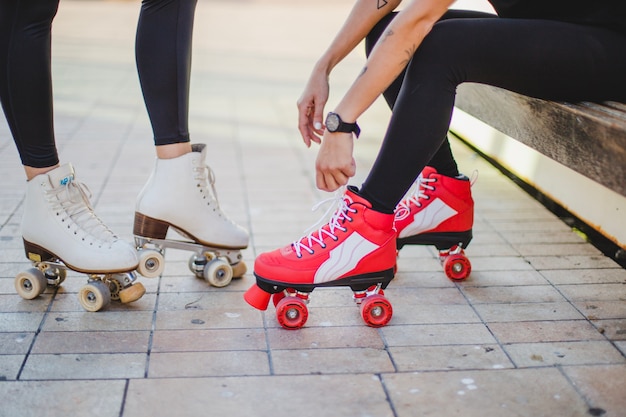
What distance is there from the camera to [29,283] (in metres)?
2.08

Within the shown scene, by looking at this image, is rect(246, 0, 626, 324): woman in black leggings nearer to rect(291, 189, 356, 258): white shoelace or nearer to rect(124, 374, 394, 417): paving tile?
rect(291, 189, 356, 258): white shoelace

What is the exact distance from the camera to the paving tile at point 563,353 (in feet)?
5.87

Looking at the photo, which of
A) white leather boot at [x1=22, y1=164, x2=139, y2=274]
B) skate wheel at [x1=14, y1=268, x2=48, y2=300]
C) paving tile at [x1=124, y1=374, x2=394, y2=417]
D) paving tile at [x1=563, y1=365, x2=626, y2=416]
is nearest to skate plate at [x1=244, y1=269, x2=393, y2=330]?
paving tile at [x1=124, y1=374, x2=394, y2=417]

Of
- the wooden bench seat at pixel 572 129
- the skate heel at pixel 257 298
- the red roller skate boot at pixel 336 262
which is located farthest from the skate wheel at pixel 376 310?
the wooden bench seat at pixel 572 129

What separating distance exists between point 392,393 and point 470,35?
84 centimetres

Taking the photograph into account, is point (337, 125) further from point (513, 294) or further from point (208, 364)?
point (513, 294)

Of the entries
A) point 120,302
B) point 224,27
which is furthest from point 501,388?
point 224,27

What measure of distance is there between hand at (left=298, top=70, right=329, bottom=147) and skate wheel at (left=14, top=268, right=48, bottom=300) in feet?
2.66

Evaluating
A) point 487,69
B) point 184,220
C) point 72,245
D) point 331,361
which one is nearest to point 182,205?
point 184,220

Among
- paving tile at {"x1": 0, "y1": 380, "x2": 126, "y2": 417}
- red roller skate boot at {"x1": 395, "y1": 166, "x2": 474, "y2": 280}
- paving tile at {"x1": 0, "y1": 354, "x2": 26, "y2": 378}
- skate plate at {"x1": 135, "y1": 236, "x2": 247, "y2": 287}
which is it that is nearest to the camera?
paving tile at {"x1": 0, "y1": 380, "x2": 126, "y2": 417}

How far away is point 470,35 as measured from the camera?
178 cm

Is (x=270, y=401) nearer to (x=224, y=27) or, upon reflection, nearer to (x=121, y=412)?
(x=121, y=412)

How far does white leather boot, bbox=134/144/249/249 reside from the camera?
2.10 m

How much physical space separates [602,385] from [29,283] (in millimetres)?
1473
